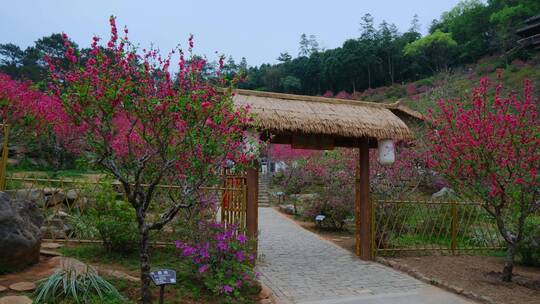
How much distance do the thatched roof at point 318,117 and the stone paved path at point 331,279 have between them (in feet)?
7.67

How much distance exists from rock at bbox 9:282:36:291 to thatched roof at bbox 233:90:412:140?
3.63 meters

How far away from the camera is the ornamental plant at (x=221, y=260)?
4805mm

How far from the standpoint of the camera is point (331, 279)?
20.5 ft

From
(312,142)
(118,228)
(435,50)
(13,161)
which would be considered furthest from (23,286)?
(435,50)

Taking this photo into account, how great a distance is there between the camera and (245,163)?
4.96 meters

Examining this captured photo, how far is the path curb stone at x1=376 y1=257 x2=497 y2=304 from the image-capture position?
17.5ft

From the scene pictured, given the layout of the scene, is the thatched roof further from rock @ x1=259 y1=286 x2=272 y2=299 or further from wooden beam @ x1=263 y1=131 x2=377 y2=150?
rock @ x1=259 y1=286 x2=272 y2=299

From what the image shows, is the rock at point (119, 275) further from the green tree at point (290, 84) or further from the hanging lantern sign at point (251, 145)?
the green tree at point (290, 84)

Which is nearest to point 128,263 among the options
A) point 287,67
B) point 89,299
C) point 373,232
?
point 89,299

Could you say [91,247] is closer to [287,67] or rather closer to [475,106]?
[475,106]

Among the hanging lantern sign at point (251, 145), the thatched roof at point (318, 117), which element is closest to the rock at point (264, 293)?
the hanging lantern sign at point (251, 145)

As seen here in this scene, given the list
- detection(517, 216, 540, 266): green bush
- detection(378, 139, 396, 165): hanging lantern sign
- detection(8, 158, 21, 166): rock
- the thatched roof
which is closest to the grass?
the thatched roof

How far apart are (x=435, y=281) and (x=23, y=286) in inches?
214

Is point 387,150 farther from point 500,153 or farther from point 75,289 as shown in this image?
point 75,289
